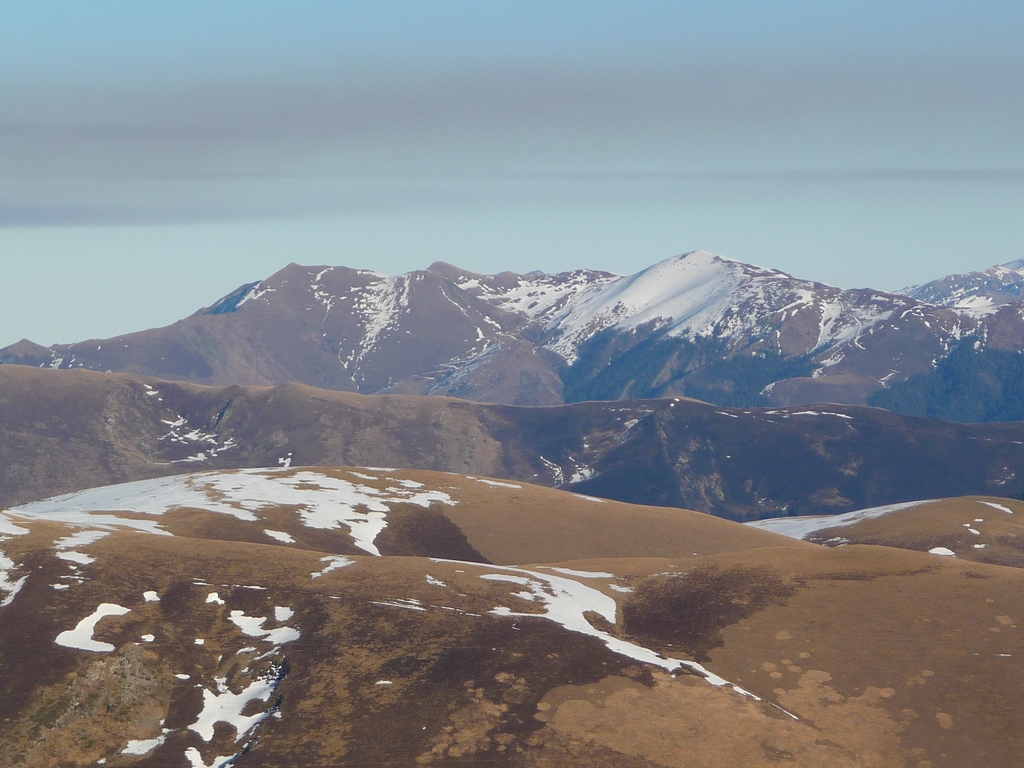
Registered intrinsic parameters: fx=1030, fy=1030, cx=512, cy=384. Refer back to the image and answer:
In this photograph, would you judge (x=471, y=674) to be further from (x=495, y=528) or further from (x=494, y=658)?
(x=495, y=528)

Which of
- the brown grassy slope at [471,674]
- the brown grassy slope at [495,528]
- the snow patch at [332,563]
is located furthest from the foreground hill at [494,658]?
the brown grassy slope at [495,528]

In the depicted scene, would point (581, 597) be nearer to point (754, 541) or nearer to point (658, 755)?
point (658, 755)

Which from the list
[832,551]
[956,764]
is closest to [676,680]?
[956,764]

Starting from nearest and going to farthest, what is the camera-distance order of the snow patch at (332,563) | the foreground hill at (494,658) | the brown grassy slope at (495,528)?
the foreground hill at (494,658)
the snow patch at (332,563)
the brown grassy slope at (495,528)

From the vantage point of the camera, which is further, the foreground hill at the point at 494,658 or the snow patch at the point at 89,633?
the snow patch at the point at 89,633

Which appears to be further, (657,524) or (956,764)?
(657,524)

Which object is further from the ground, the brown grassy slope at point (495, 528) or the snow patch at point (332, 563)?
the snow patch at point (332, 563)

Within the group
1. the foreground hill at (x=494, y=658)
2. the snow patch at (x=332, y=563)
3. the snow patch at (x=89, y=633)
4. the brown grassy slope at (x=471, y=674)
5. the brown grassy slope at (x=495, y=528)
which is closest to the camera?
the brown grassy slope at (x=471, y=674)

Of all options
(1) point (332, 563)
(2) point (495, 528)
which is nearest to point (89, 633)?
(1) point (332, 563)

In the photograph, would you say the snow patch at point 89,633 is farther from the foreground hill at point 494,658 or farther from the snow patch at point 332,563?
the snow patch at point 332,563
